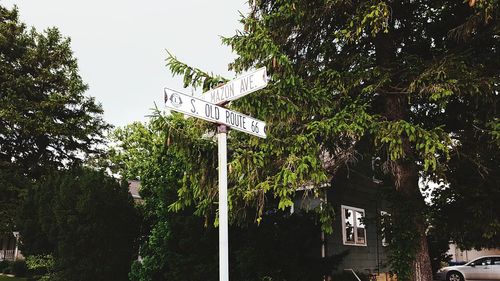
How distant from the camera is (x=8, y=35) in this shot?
2730cm

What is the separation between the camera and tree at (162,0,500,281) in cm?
841

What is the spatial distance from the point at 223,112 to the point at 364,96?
6741mm

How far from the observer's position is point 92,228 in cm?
1473

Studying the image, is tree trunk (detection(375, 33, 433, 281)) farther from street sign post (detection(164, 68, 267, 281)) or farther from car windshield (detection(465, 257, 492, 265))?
car windshield (detection(465, 257, 492, 265))

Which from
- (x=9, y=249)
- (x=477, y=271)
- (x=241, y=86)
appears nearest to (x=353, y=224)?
(x=477, y=271)

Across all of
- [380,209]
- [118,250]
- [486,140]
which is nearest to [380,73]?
[486,140]

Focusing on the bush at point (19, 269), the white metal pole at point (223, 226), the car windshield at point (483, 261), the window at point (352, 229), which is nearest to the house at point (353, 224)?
the window at point (352, 229)

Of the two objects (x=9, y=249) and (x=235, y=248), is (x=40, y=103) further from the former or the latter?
(x=9, y=249)

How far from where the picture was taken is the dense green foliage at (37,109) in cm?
2600

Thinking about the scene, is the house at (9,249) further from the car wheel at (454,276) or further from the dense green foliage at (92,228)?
the car wheel at (454,276)

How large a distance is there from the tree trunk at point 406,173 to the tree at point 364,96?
3 cm

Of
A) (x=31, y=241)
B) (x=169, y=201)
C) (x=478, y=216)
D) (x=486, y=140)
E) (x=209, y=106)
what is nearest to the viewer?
(x=209, y=106)

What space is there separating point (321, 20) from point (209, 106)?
708cm

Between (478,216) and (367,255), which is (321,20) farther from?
(367,255)
